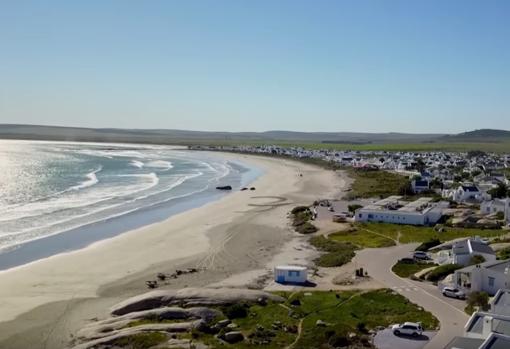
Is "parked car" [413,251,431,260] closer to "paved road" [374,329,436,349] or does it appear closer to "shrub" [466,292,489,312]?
"shrub" [466,292,489,312]

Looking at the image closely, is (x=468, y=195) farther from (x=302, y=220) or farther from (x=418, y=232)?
(x=302, y=220)

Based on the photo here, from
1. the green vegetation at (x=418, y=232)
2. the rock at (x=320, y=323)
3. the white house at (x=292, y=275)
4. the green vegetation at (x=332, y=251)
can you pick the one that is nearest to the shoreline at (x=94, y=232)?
→ the green vegetation at (x=332, y=251)

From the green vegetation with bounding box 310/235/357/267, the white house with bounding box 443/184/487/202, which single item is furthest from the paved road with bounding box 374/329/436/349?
the white house with bounding box 443/184/487/202

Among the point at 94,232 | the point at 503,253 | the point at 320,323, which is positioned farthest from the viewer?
the point at 94,232

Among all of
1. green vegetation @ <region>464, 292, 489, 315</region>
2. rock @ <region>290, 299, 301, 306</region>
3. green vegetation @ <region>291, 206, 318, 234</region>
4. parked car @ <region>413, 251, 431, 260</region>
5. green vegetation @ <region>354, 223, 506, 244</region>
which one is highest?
green vegetation @ <region>464, 292, 489, 315</region>

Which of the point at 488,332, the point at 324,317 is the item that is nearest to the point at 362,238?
the point at 324,317

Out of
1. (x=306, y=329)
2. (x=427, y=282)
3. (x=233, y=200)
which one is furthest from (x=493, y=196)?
(x=306, y=329)

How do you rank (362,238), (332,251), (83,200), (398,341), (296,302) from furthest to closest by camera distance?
1. (83,200)
2. (362,238)
3. (332,251)
4. (296,302)
5. (398,341)
